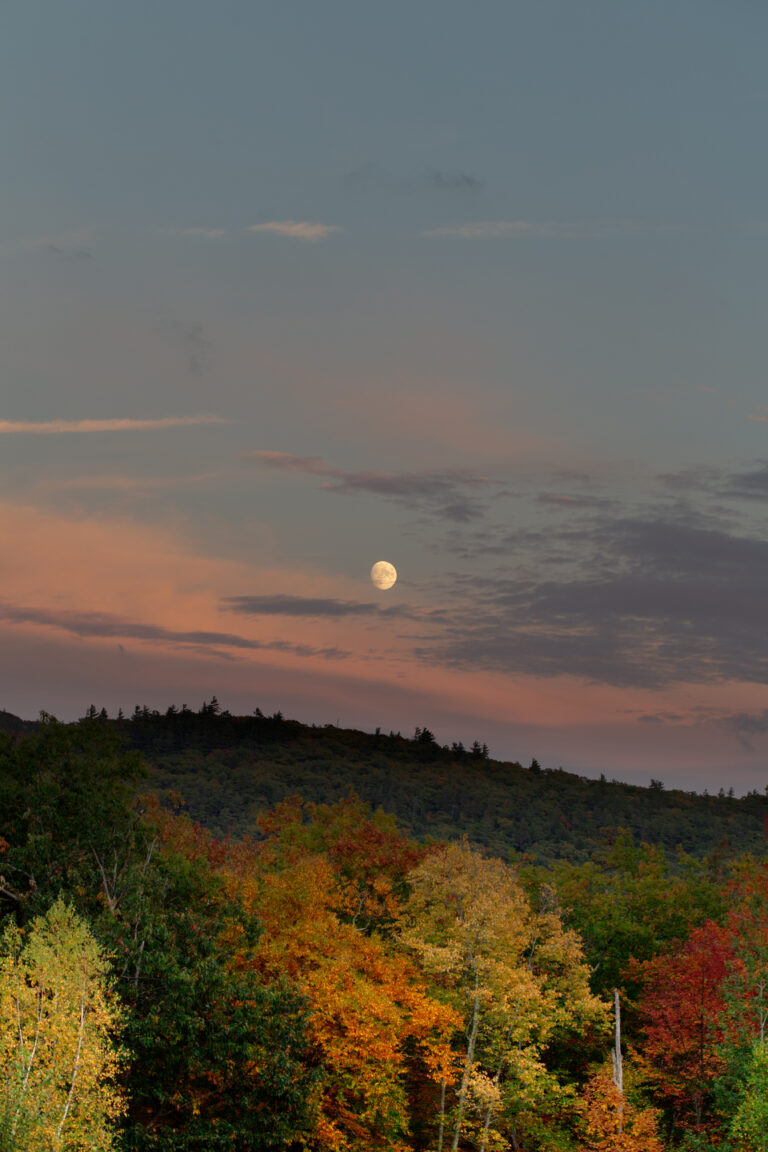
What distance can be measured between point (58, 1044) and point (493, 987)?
21430 mm

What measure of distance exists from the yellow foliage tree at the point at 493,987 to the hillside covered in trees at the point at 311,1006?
0.16 metres

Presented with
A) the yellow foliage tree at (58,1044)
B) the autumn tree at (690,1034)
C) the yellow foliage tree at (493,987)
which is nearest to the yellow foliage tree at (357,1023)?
the yellow foliage tree at (493,987)

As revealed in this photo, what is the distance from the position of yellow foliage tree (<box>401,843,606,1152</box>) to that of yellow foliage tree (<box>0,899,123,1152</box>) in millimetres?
15995

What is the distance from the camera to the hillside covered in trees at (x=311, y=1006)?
34844mm

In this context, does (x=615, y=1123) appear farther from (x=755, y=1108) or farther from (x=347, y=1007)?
(x=347, y=1007)

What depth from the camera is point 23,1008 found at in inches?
1347

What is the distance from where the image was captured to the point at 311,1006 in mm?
41188

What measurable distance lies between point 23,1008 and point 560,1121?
28.1 metres

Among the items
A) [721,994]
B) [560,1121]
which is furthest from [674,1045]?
[560,1121]

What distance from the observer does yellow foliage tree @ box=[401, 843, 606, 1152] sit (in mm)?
44250

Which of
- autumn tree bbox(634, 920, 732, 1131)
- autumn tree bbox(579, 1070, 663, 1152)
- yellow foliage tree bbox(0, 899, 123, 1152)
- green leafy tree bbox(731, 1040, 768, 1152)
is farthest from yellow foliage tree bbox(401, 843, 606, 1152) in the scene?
yellow foliage tree bbox(0, 899, 123, 1152)

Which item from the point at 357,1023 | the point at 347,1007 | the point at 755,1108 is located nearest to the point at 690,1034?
the point at 755,1108

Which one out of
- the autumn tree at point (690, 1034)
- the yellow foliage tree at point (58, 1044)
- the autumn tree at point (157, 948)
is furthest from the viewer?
the autumn tree at point (690, 1034)

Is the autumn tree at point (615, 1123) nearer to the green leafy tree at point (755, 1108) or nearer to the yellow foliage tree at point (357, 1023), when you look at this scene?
the green leafy tree at point (755, 1108)
